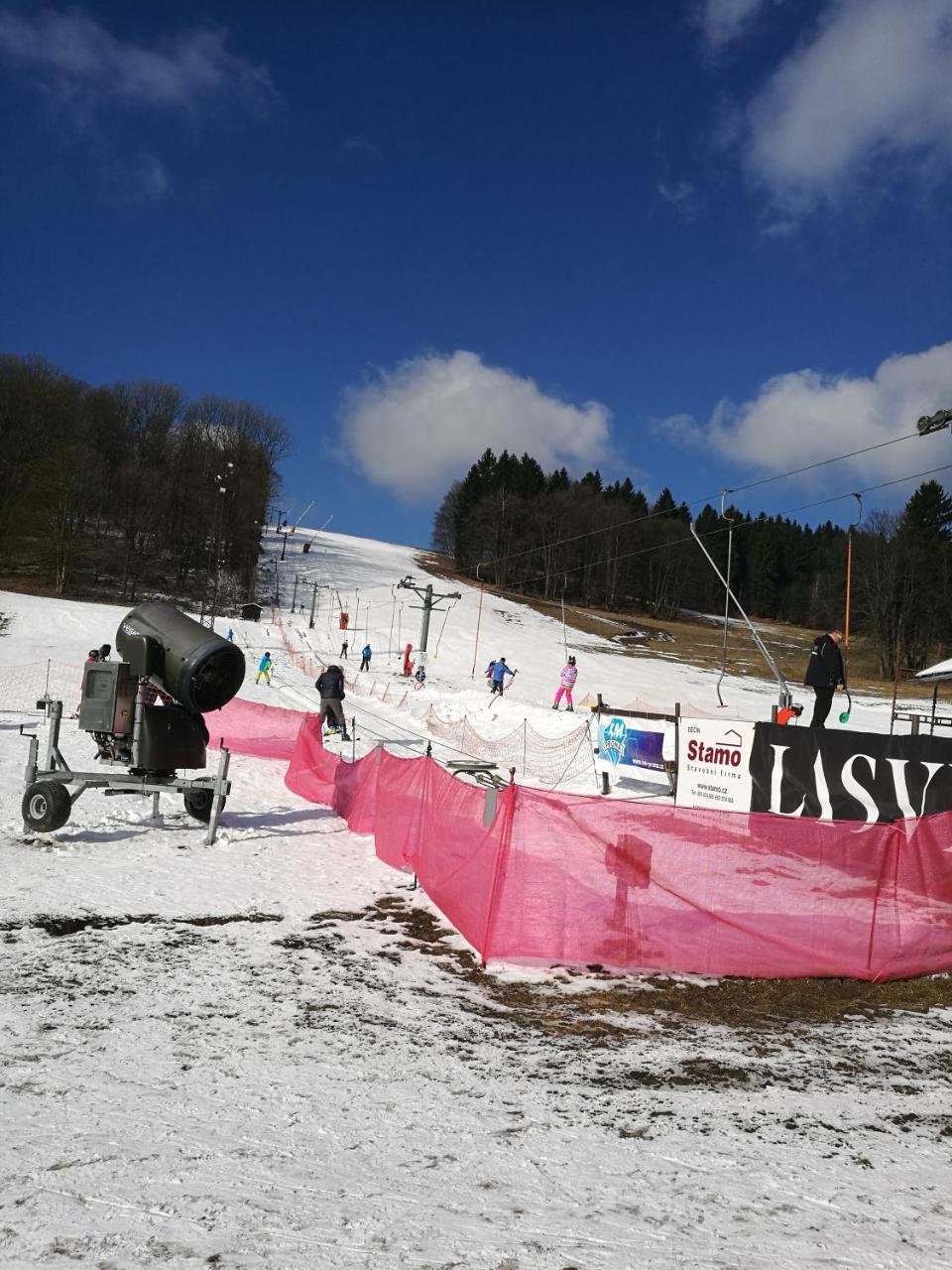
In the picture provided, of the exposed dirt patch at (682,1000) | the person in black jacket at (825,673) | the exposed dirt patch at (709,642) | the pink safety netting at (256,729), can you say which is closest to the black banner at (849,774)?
the person in black jacket at (825,673)

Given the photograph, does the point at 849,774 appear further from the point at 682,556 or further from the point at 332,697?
the point at 682,556

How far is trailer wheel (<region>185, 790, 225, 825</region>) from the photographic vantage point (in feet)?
34.8

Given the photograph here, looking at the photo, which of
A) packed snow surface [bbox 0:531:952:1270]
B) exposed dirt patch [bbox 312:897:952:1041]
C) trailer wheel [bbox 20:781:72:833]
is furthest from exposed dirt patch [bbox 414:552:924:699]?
trailer wheel [bbox 20:781:72:833]

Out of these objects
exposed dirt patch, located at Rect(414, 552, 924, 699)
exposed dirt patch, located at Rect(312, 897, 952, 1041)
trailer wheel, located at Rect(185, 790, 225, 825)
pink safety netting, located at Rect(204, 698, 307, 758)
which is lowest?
exposed dirt patch, located at Rect(312, 897, 952, 1041)

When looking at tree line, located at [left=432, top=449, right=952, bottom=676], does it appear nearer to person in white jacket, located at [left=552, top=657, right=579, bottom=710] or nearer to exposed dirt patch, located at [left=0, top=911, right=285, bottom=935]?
person in white jacket, located at [left=552, top=657, right=579, bottom=710]

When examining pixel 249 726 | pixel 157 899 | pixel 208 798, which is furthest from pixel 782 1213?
pixel 249 726

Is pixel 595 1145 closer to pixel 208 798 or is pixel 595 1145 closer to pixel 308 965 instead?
pixel 308 965

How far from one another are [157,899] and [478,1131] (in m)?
4.73

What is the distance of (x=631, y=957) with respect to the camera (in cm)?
673

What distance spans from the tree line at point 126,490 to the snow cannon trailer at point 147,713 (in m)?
44.4

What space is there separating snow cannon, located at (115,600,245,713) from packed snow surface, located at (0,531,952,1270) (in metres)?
2.09

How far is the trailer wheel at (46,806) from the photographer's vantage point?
9359mm

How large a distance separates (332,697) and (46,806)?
32.5 feet

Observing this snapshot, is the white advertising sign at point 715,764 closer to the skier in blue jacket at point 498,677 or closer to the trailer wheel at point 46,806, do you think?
the trailer wheel at point 46,806
